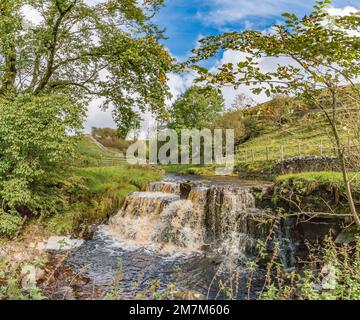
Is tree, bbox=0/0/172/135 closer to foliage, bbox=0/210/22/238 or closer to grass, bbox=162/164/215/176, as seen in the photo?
foliage, bbox=0/210/22/238

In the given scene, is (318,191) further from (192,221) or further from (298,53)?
(298,53)

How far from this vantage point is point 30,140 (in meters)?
11.5

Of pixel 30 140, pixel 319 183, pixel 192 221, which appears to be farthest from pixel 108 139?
pixel 319 183

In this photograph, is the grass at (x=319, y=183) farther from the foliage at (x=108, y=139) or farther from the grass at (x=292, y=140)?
the foliage at (x=108, y=139)

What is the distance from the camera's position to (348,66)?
14.2 ft

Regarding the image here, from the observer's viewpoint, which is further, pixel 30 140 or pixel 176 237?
pixel 176 237

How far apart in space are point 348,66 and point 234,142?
108 ft

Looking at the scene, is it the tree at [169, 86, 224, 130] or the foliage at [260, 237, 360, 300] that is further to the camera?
the tree at [169, 86, 224, 130]

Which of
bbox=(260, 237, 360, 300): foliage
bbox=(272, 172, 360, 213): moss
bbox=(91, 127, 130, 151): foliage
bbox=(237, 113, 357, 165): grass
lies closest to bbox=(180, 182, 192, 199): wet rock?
bbox=(272, 172, 360, 213): moss

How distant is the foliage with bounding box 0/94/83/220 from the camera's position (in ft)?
37.8

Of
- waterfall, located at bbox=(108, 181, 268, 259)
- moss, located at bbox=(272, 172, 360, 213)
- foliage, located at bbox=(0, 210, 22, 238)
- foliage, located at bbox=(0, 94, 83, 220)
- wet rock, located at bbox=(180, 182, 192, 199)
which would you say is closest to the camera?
moss, located at bbox=(272, 172, 360, 213)

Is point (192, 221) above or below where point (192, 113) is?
below

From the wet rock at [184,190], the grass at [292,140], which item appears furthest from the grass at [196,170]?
the wet rock at [184,190]
